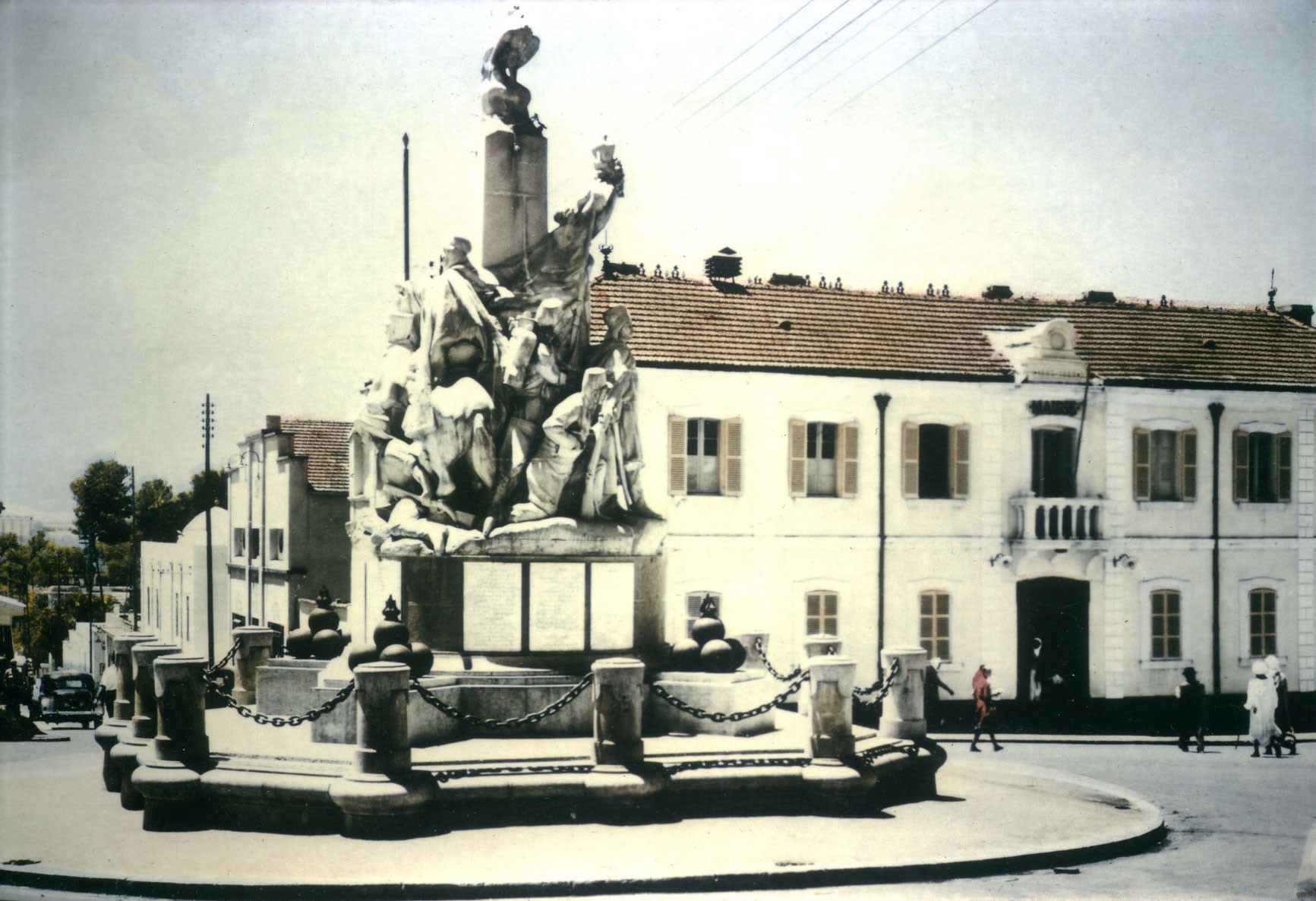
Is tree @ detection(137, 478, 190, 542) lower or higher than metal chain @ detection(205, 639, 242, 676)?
higher

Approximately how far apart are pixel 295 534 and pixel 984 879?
24480 millimetres

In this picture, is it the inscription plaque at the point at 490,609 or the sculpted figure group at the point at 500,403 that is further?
the sculpted figure group at the point at 500,403

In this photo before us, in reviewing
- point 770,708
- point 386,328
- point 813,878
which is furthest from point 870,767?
point 386,328

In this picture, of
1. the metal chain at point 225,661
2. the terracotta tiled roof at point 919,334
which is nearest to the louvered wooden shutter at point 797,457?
the terracotta tiled roof at point 919,334

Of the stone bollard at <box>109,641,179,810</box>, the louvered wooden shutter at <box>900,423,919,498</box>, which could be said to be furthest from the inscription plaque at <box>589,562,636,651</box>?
the louvered wooden shutter at <box>900,423,919,498</box>

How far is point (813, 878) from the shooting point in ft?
31.7

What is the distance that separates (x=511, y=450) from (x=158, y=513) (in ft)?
88.8

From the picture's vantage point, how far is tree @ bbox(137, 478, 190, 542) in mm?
35906

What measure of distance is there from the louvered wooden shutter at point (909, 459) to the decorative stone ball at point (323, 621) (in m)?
14.2

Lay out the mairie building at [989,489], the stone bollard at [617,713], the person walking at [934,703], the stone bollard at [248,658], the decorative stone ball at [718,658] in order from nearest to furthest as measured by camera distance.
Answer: the stone bollard at [617,713] → the decorative stone ball at [718,658] → the stone bollard at [248,658] → the person walking at [934,703] → the mairie building at [989,489]

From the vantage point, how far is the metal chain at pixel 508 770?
35.4 feet

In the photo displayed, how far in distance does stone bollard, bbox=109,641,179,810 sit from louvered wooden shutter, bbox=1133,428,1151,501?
63.3ft

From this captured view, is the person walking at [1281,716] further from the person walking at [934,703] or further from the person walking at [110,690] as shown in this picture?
the person walking at [110,690]

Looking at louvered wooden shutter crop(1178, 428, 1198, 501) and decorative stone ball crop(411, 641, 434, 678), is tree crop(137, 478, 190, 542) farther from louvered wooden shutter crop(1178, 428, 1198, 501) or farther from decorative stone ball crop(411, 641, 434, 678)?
louvered wooden shutter crop(1178, 428, 1198, 501)
